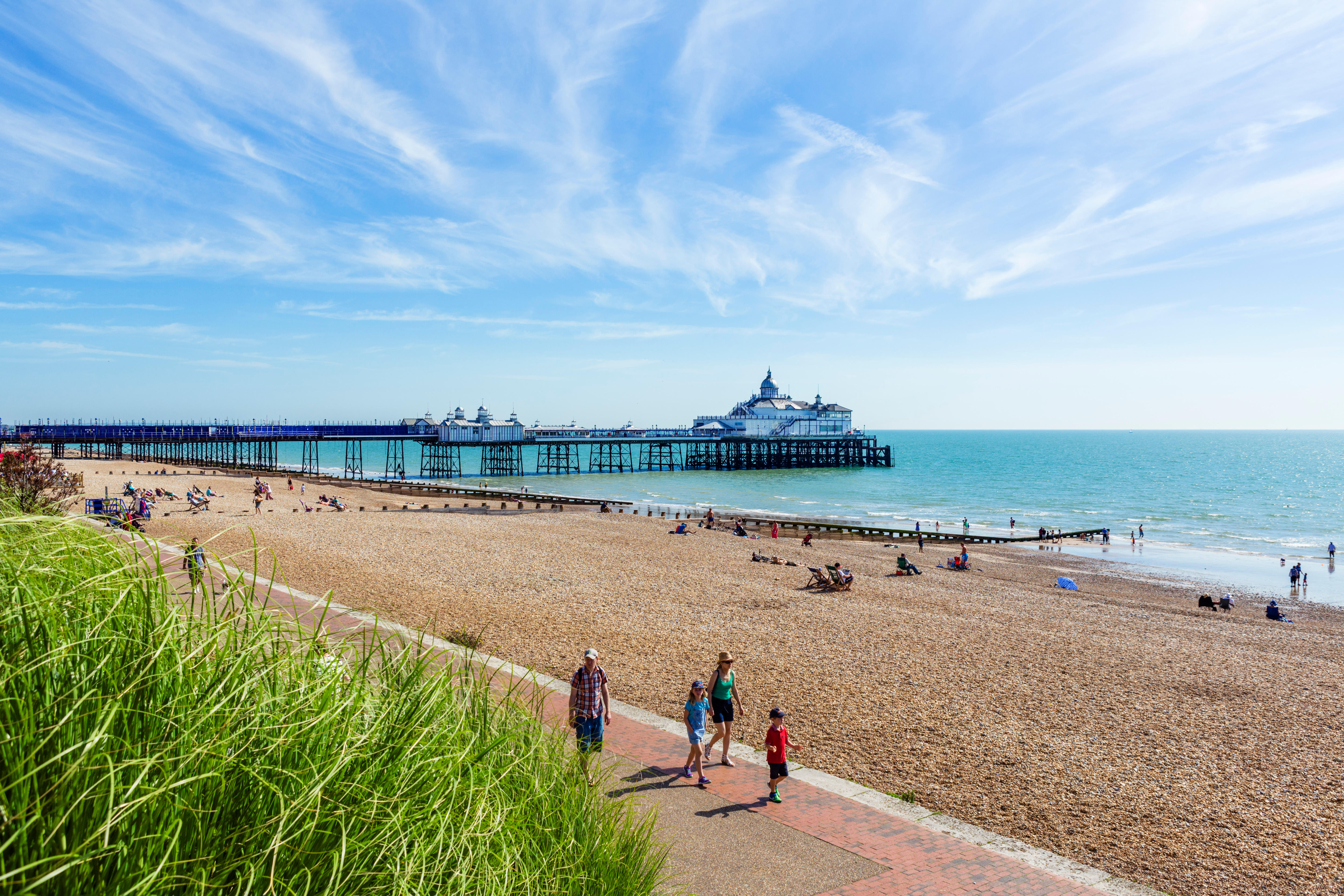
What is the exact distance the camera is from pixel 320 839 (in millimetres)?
3189

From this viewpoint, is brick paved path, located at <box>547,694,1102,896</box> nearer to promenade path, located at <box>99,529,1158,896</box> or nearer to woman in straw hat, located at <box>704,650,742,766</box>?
promenade path, located at <box>99,529,1158,896</box>

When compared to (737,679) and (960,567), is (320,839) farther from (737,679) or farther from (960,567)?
(960,567)

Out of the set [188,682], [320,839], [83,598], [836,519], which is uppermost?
[83,598]

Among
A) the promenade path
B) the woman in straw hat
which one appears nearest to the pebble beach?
the promenade path

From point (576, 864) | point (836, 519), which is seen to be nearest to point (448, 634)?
point (576, 864)

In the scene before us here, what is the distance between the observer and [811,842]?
248 inches

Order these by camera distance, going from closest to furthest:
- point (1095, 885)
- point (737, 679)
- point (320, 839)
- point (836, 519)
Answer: point (320, 839), point (1095, 885), point (737, 679), point (836, 519)

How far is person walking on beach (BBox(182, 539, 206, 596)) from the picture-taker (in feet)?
12.0

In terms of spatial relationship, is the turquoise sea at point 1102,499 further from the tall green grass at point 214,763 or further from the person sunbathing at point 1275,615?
the tall green grass at point 214,763

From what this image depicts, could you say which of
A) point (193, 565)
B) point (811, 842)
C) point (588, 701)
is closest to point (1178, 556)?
point (811, 842)

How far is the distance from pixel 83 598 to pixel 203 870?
1406mm

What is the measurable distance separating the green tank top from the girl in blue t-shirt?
219 mm

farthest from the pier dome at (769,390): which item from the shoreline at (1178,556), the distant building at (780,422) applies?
the shoreline at (1178,556)

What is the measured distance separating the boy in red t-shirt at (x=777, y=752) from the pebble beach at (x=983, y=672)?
1390 mm
